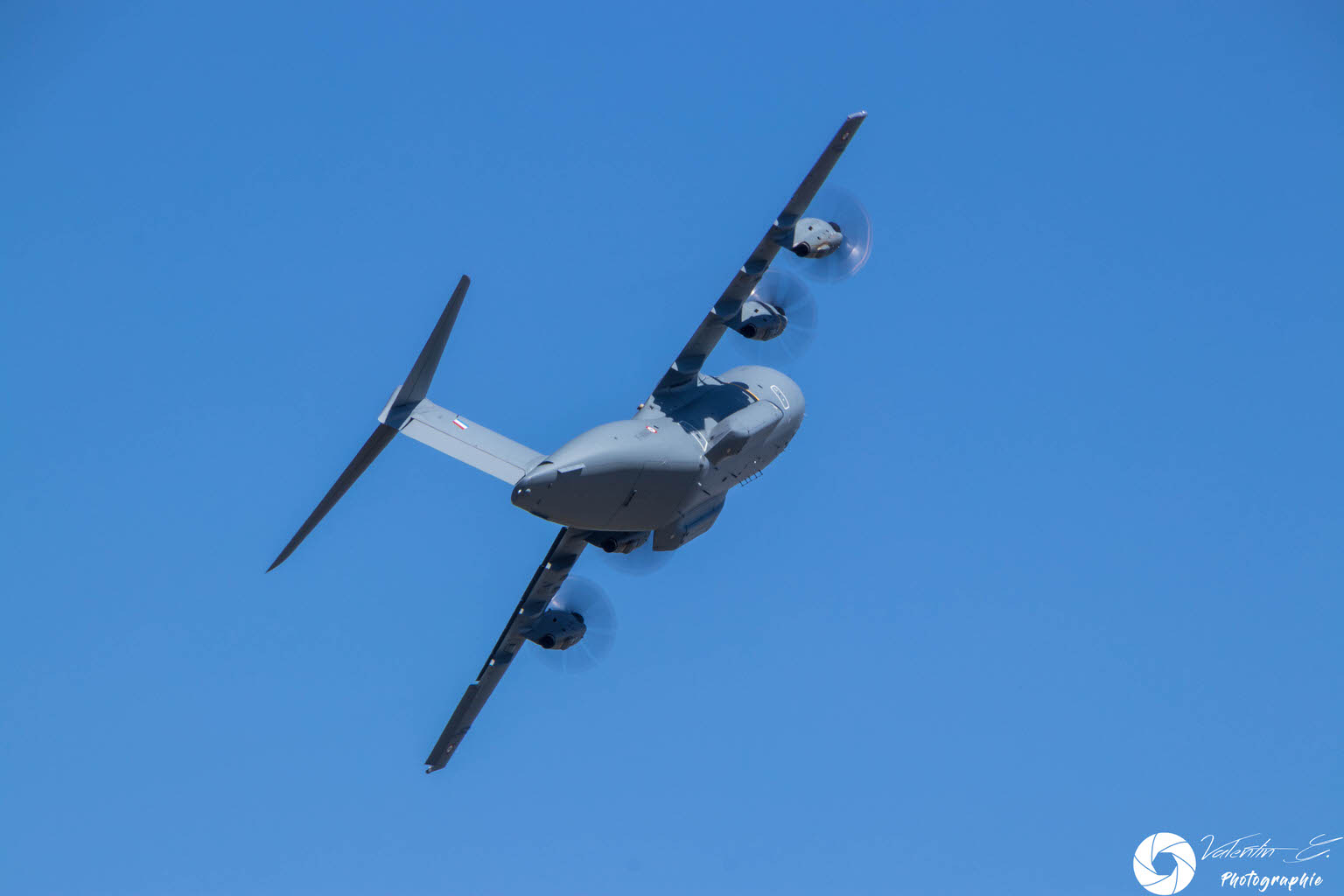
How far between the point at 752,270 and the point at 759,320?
1363 millimetres

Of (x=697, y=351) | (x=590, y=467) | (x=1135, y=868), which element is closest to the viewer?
(x=590, y=467)

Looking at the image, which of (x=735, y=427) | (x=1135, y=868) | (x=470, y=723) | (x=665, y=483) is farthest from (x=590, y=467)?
(x=1135, y=868)

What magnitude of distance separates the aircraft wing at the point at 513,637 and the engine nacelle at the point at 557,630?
0.22m

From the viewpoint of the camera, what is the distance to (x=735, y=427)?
107 ft

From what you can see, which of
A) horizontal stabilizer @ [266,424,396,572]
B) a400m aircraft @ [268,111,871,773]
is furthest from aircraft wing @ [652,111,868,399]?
horizontal stabilizer @ [266,424,396,572]

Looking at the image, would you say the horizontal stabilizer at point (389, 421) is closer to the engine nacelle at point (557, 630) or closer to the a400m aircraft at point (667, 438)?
the a400m aircraft at point (667, 438)

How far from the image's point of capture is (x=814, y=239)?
32.2 metres

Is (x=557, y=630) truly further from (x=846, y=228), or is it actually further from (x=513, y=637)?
(x=846, y=228)

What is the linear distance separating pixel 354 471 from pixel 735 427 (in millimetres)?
8417

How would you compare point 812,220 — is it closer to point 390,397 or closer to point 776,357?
point 776,357

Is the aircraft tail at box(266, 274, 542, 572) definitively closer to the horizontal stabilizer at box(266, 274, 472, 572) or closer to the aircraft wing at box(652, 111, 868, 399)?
the horizontal stabilizer at box(266, 274, 472, 572)

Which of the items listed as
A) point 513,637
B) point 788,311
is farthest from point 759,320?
point 513,637

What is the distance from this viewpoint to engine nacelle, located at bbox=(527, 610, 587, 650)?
36.4 metres

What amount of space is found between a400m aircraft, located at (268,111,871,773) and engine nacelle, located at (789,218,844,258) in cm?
3
